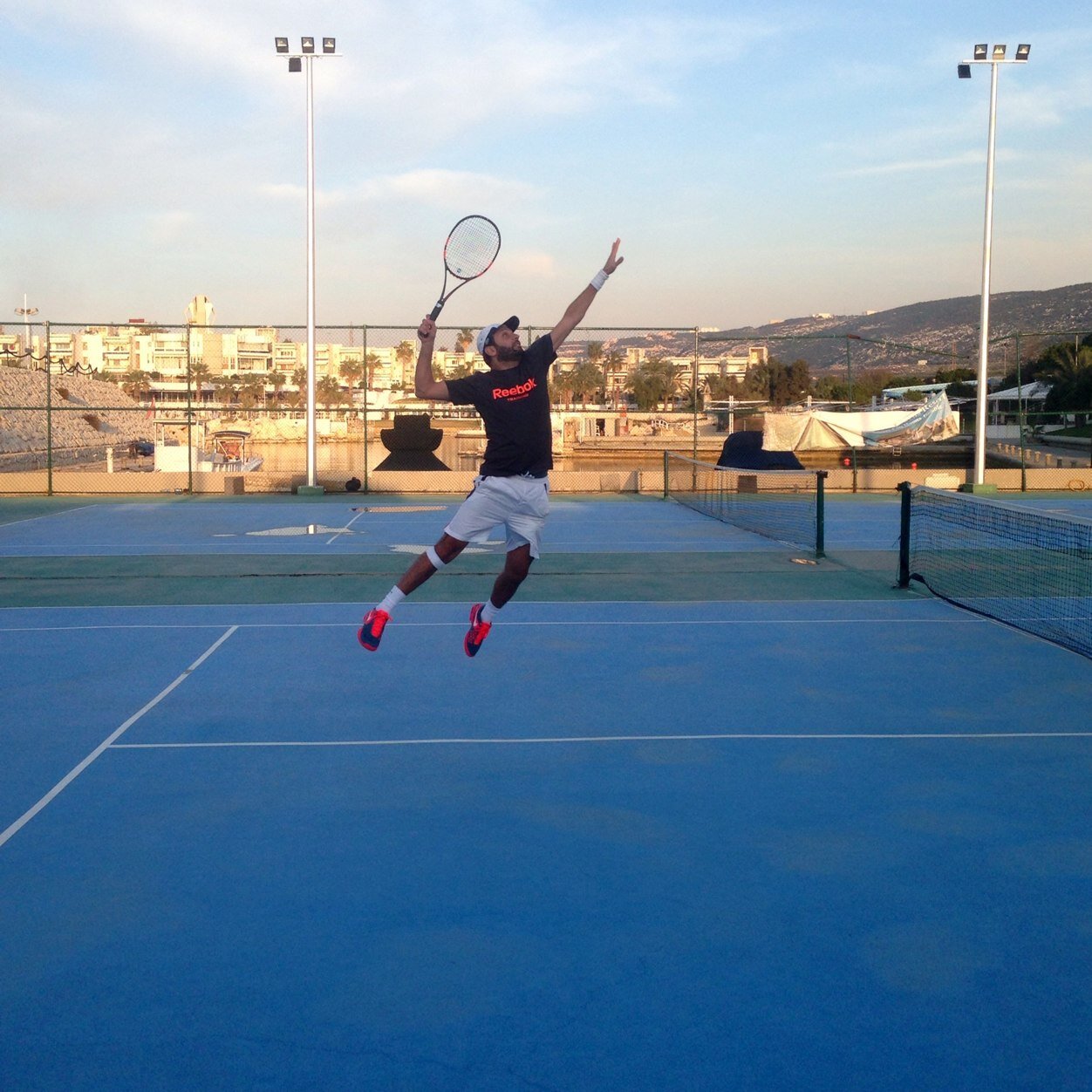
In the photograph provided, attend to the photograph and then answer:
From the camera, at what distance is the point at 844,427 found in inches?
1081

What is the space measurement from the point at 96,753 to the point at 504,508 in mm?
2502

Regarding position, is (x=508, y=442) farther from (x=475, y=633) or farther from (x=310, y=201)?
(x=310, y=201)

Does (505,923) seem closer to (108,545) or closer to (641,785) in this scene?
(641,785)

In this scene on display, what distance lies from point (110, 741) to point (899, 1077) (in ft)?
15.0

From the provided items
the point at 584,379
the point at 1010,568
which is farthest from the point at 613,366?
the point at 1010,568

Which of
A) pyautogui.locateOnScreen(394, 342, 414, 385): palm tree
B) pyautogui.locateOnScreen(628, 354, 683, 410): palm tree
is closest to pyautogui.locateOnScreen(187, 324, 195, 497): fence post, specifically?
pyautogui.locateOnScreen(394, 342, 414, 385): palm tree

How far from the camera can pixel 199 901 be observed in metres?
4.32

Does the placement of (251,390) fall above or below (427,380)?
above

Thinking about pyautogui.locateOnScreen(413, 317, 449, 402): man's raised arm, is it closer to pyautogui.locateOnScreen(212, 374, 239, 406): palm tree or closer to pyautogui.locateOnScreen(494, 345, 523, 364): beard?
pyautogui.locateOnScreen(494, 345, 523, 364): beard

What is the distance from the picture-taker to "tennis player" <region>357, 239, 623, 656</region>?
22.1ft

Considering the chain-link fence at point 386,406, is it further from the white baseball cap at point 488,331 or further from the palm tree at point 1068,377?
the palm tree at point 1068,377

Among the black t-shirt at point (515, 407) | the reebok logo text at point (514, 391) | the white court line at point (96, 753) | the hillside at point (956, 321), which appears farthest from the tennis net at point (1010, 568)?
the hillside at point (956, 321)

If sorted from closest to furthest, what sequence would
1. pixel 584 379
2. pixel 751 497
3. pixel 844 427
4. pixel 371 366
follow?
pixel 751 497, pixel 371 366, pixel 844 427, pixel 584 379

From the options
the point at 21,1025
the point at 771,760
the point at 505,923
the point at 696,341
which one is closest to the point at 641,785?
the point at 771,760
